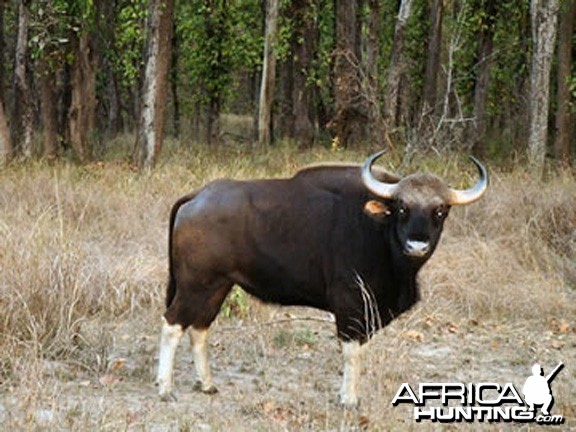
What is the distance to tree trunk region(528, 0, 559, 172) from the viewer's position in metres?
14.2

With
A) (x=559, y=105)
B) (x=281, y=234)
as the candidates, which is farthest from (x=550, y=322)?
(x=559, y=105)

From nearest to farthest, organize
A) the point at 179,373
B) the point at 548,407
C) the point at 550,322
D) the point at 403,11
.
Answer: the point at 548,407
the point at 179,373
the point at 550,322
the point at 403,11

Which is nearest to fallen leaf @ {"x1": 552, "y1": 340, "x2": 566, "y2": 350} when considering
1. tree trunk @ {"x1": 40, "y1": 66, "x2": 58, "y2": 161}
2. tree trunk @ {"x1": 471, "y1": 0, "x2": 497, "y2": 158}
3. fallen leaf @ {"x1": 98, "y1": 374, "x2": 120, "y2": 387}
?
fallen leaf @ {"x1": 98, "y1": 374, "x2": 120, "y2": 387}

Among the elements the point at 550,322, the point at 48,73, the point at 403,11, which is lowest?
the point at 550,322

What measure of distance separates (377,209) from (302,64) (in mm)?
17597

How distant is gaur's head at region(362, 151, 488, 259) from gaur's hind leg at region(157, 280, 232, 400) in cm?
129

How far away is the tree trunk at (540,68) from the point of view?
1420 centimetres

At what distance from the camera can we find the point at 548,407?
601cm

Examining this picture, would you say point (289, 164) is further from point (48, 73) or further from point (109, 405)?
point (109, 405)

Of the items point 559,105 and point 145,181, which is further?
point 559,105

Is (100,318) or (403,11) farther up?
(403,11)

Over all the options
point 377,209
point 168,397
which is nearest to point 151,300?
point 168,397

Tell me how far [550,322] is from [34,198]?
6.12m

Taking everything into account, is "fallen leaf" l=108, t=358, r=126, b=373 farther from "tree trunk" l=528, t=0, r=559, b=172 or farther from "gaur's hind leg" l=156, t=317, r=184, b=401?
"tree trunk" l=528, t=0, r=559, b=172
